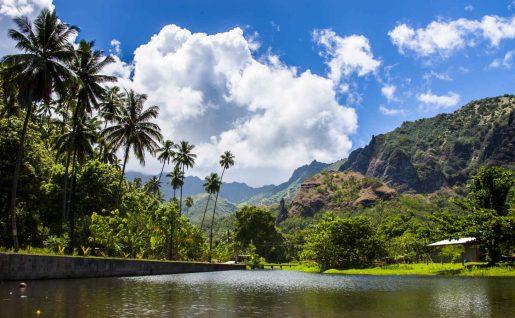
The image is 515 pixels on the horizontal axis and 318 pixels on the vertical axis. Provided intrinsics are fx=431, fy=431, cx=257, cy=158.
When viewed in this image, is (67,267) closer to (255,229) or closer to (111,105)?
(111,105)

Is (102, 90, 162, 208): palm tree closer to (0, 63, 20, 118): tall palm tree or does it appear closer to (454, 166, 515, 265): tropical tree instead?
(0, 63, 20, 118): tall palm tree

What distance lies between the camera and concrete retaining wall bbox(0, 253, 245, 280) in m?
31.3

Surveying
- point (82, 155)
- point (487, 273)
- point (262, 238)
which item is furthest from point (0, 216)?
point (262, 238)

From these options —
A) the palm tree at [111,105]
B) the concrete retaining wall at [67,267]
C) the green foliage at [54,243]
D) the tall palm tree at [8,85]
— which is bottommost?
the concrete retaining wall at [67,267]

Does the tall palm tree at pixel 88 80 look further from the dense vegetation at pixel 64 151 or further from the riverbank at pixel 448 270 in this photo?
the riverbank at pixel 448 270

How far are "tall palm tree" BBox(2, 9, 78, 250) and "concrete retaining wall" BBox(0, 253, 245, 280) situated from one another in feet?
22.4

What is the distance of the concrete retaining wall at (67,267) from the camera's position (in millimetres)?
31344

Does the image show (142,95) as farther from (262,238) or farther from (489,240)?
(262,238)

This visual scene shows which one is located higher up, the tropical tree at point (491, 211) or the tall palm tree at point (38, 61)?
the tall palm tree at point (38, 61)

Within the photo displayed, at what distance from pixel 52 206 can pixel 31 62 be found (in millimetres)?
24542

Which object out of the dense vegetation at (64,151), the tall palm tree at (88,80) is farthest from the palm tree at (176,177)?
the tall palm tree at (88,80)

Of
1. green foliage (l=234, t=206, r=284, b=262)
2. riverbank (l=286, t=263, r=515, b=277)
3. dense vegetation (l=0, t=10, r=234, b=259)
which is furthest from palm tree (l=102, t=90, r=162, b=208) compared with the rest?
green foliage (l=234, t=206, r=284, b=262)

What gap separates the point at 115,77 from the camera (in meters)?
54.2

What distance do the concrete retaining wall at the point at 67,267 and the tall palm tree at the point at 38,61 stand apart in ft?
22.4
